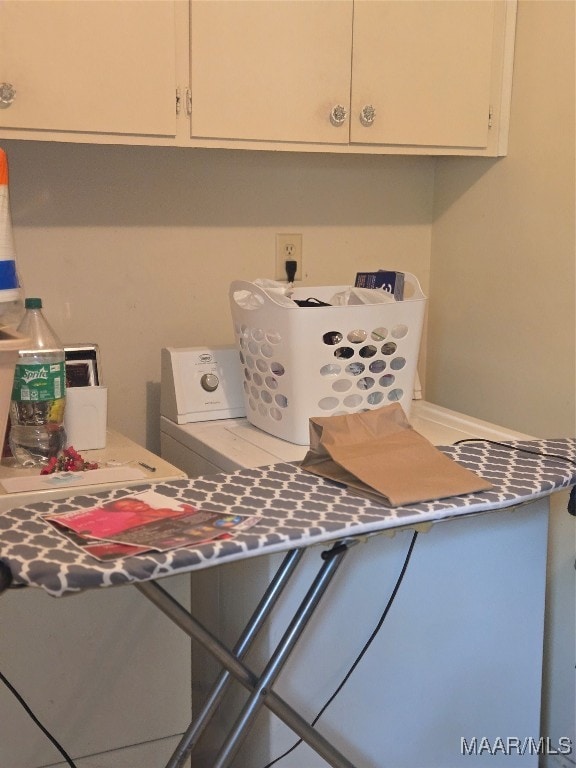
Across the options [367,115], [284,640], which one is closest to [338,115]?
[367,115]

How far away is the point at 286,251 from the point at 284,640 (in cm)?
117

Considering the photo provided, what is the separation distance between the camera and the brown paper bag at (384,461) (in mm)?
1263

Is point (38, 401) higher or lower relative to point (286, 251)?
lower

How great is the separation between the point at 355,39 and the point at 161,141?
0.48 metres

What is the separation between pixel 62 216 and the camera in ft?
6.36

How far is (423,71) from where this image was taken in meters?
1.93

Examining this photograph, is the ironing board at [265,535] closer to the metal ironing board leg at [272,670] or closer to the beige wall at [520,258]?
the metal ironing board leg at [272,670]

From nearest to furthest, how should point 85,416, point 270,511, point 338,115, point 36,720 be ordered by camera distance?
point 270,511 → point 36,720 → point 85,416 → point 338,115

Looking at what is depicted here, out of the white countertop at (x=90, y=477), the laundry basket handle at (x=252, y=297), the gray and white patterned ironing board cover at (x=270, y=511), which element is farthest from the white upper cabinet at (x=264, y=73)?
the gray and white patterned ironing board cover at (x=270, y=511)

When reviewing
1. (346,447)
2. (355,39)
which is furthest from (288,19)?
(346,447)

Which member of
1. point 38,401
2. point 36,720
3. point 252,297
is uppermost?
point 252,297

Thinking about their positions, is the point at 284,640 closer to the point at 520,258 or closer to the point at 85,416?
the point at 85,416

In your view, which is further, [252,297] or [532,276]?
[532,276]

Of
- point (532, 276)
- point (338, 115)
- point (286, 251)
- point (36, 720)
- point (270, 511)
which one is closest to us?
point (270, 511)
